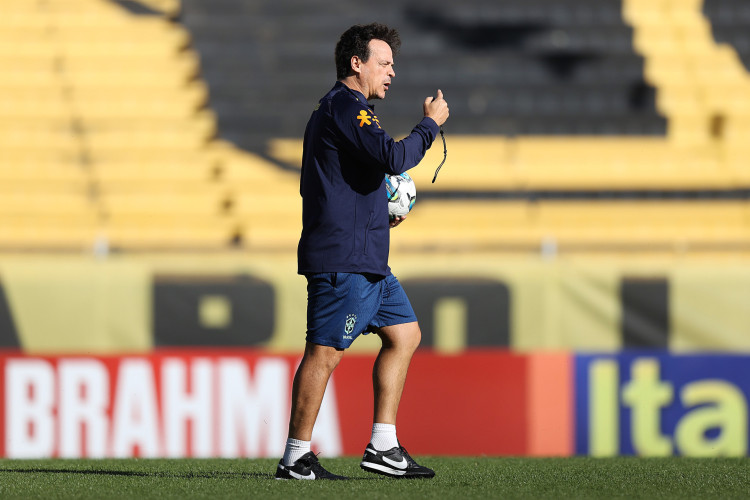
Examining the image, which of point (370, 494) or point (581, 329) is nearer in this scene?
point (370, 494)

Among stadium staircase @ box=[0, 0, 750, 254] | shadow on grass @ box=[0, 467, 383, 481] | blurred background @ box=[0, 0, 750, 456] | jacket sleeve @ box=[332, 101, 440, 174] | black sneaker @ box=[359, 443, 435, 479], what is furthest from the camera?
stadium staircase @ box=[0, 0, 750, 254]

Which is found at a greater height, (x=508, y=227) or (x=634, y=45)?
(x=634, y=45)

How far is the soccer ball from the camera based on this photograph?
13.7ft

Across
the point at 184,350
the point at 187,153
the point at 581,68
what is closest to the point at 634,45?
the point at 581,68

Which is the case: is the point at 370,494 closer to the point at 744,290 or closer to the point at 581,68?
the point at 744,290

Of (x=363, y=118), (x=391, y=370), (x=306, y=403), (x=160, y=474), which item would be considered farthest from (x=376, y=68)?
(x=160, y=474)

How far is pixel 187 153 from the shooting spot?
9766 millimetres

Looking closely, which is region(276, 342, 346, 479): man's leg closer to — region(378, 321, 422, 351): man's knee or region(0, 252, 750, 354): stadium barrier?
region(378, 321, 422, 351): man's knee

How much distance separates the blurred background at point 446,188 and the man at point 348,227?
2490 mm

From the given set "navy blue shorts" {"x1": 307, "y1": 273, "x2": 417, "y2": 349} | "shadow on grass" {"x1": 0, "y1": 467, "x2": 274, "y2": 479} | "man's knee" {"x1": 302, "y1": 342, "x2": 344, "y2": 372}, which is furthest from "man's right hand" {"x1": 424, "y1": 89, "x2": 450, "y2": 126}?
"shadow on grass" {"x1": 0, "y1": 467, "x2": 274, "y2": 479}

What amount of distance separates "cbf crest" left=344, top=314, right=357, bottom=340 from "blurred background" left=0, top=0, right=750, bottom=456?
2613mm

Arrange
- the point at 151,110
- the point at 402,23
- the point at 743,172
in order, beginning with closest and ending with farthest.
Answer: the point at 743,172 < the point at 151,110 < the point at 402,23

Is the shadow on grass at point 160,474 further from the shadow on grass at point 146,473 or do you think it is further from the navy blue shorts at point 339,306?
the navy blue shorts at point 339,306

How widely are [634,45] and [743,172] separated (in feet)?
7.01
